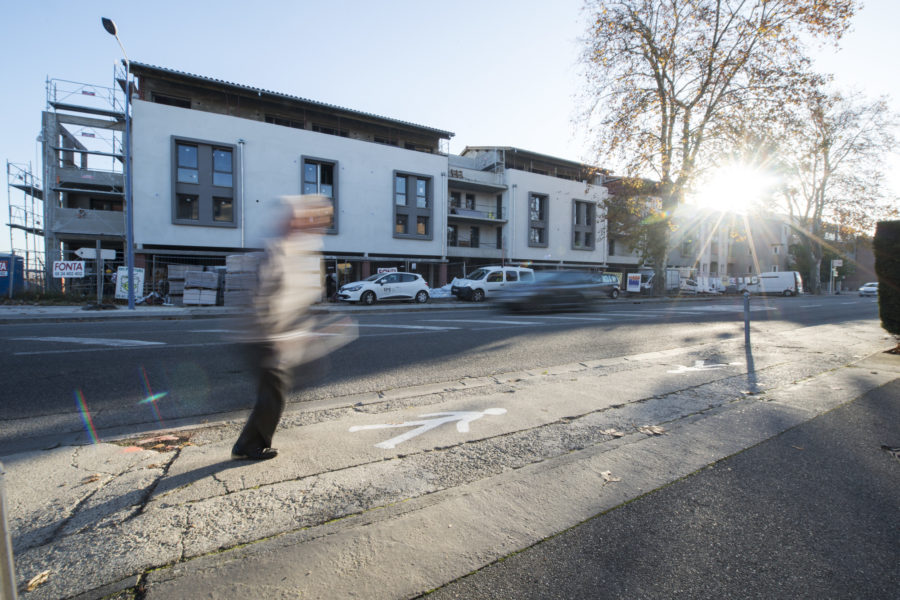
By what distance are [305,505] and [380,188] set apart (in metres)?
27.9

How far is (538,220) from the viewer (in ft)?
124

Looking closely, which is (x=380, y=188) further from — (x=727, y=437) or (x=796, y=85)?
(x=727, y=437)

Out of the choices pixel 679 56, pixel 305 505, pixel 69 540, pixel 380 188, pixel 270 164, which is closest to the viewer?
pixel 69 540

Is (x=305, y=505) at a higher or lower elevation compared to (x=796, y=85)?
lower

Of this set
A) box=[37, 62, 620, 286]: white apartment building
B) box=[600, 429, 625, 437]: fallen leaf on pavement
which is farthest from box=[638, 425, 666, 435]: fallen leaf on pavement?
box=[37, 62, 620, 286]: white apartment building

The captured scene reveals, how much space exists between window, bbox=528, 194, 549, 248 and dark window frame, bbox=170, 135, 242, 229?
23.4 m

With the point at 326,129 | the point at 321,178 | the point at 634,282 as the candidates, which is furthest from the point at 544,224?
the point at 321,178

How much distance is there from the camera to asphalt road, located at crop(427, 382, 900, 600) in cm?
168

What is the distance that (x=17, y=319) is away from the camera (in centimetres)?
1080

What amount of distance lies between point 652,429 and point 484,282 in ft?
61.5

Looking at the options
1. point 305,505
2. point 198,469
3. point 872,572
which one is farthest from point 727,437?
point 198,469

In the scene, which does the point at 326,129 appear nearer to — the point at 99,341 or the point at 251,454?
the point at 99,341

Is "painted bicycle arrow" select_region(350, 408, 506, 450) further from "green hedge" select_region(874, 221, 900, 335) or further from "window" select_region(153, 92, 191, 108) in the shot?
"window" select_region(153, 92, 191, 108)

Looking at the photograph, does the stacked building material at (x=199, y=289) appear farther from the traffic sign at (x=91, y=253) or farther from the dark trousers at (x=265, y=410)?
the dark trousers at (x=265, y=410)
